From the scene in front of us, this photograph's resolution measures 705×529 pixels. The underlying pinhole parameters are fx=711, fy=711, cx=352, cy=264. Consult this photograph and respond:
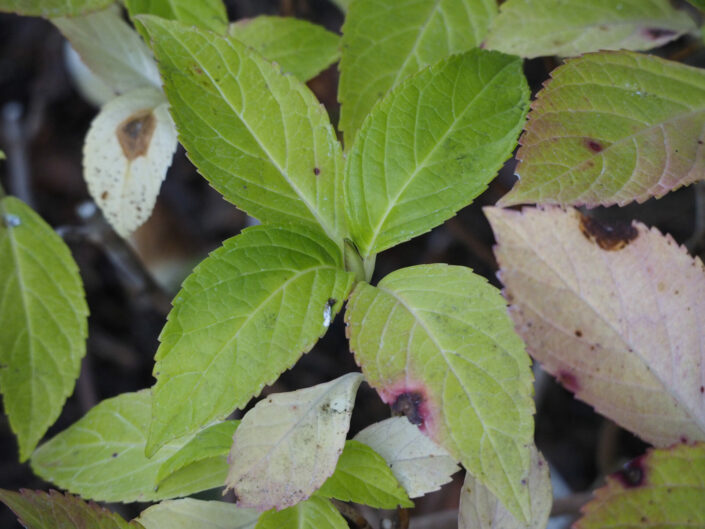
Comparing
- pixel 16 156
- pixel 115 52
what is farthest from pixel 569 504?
pixel 16 156

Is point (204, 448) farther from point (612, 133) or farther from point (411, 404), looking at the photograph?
point (612, 133)

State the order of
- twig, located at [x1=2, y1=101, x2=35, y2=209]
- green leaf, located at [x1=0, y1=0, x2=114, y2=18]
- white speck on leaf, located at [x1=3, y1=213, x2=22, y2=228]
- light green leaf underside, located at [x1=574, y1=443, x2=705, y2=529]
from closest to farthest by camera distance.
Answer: light green leaf underside, located at [x1=574, y1=443, x2=705, y2=529] < green leaf, located at [x1=0, y1=0, x2=114, y2=18] < white speck on leaf, located at [x1=3, y1=213, x2=22, y2=228] < twig, located at [x1=2, y1=101, x2=35, y2=209]

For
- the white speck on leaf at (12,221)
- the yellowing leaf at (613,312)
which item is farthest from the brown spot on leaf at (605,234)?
the white speck on leaf at (12,221)

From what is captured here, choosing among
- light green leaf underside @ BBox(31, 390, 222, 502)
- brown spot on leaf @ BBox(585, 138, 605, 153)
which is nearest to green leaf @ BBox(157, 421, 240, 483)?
light green leaf underside @ BBox(31, 390, 222, 502)

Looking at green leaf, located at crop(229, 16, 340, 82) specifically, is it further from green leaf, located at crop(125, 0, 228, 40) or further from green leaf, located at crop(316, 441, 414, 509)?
green leaf, located at crop(316, 441, 414, 509)

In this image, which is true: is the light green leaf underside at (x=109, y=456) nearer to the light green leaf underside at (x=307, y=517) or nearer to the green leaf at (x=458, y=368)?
the light green leaf underside at (x=307, y=517)

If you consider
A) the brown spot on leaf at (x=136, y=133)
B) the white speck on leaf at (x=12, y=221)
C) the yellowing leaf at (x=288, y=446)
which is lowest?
the yellowing leaf at (x=288, y=446)
